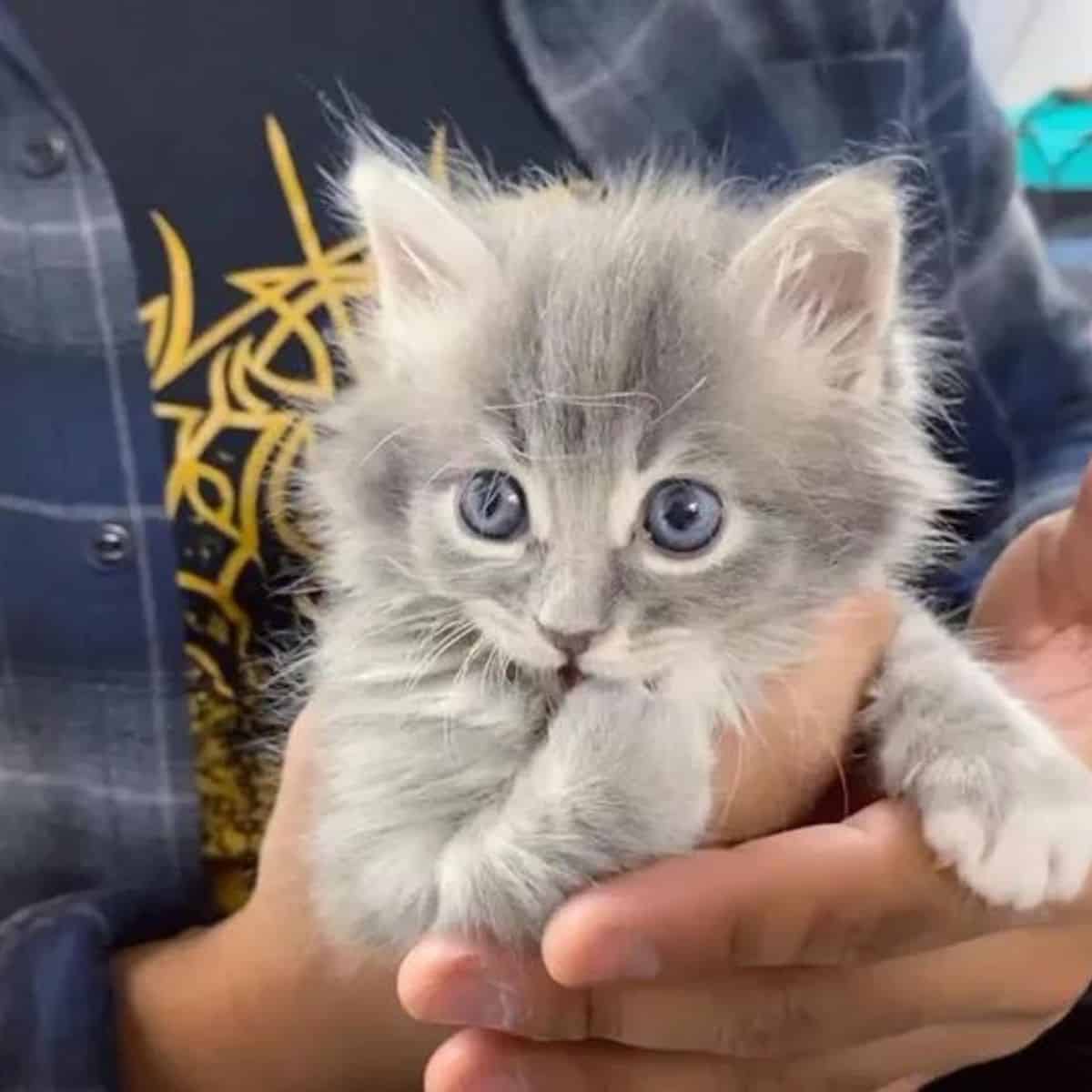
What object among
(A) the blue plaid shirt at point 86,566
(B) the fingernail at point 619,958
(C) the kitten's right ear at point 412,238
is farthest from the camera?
(A) the blue plaid shirt at point 86,566

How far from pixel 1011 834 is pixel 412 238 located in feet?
1.25

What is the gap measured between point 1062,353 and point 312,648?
2.00 ft

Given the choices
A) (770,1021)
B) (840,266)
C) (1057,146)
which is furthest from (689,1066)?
(1057,146)

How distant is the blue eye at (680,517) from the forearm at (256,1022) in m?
0.27

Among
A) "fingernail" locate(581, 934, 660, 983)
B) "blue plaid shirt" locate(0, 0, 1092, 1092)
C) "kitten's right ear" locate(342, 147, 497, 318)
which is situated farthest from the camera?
"blue plaid shirt" locate(0, 0, 1092, 1092)

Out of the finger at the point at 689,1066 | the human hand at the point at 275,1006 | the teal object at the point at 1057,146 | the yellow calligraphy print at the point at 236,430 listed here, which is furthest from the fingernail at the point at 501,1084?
the teal object at the point at 1057,146

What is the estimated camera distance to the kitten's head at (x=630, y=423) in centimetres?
71

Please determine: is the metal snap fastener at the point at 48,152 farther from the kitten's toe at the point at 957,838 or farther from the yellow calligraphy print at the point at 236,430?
the kitten's toe at the point at 957,838

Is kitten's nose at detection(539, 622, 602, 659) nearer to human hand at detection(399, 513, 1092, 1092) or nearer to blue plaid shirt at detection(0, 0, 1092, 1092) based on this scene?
human hand at detection(399, 513, 1092, 1092)

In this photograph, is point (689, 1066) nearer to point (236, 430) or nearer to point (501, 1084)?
point (501, 1084)

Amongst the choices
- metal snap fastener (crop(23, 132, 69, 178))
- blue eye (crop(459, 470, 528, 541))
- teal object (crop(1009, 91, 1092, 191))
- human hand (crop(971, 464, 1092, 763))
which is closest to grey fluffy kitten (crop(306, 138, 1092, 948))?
blue eye (crop(459, 470, 528, 541))

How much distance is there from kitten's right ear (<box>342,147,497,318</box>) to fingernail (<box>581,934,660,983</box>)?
1.01ft

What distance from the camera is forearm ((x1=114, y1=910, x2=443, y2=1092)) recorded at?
872 mm

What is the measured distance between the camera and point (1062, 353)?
4.00 feet
